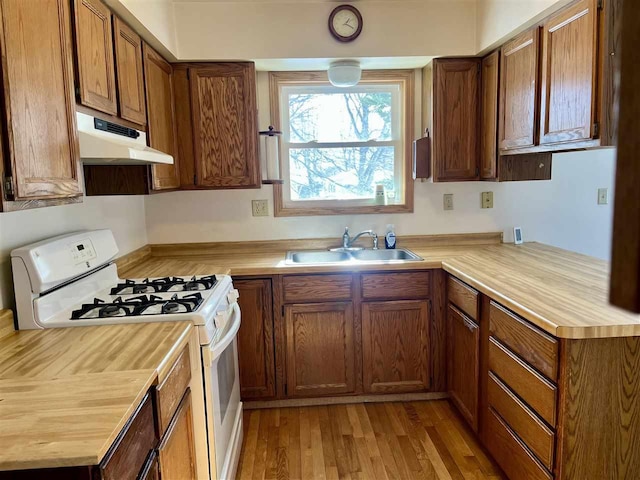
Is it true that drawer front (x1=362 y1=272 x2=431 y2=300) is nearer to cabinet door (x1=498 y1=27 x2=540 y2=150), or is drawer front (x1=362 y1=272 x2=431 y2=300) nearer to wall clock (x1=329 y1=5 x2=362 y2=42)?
cabinet door (x1=498 y1=27 x2=540 y2=150)

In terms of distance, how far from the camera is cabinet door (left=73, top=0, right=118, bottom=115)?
1.52 metres

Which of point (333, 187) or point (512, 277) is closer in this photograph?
point (512, 277)

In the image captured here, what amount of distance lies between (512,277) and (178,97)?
205 centimetres

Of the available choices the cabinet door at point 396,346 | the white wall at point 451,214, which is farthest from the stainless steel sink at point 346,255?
the cabinet door at point 396,346

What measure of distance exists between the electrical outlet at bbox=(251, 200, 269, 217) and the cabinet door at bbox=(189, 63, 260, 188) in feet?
1.05

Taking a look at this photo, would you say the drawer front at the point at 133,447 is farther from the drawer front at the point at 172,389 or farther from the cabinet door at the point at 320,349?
the cabinet door at the point at 320,349

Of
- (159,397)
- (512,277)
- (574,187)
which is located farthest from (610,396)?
(574,187)

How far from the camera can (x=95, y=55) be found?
1645 millimetres

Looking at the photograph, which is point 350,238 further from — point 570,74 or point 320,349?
point 570,74

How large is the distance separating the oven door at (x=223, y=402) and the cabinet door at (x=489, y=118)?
5.44 ft

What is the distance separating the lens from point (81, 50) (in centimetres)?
153

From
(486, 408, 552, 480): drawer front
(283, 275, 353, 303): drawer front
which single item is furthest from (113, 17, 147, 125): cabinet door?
(486, 408, 552, 480): drawer front

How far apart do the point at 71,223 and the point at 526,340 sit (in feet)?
6.47

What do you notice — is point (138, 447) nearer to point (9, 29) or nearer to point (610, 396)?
point (9, 29)
